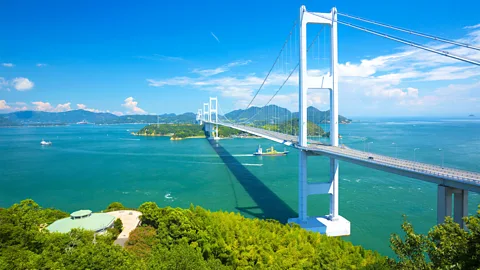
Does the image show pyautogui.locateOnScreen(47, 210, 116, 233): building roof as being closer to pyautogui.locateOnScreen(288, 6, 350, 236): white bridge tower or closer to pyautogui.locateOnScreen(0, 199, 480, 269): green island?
pyautogui.locateOnScreen(0, 199, 480, 269): green island

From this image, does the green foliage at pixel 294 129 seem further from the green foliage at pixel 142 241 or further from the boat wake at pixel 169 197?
the green foliage at pixel 142 241

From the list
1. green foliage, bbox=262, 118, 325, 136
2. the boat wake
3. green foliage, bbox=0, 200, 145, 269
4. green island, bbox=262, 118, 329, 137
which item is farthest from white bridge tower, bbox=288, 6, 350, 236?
green foliage, bbox=262, 118, 325, 136

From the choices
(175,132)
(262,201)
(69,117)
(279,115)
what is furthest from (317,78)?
(69,117)

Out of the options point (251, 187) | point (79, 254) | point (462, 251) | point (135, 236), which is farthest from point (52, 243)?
point (251, 187)

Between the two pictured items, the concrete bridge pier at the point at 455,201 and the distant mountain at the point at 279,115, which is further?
the distant mountain at the point at 279,115

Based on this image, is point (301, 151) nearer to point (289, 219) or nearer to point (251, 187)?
point (289, 219)

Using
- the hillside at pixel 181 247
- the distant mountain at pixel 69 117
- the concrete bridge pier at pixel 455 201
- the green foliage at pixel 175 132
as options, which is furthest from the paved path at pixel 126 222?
the distant mountain at pixel 69 117
